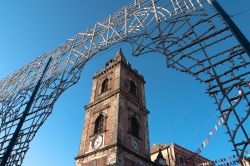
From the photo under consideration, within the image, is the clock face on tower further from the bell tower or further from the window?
the window

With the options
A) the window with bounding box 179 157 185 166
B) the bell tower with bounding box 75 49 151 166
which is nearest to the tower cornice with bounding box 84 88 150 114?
the bell tower with bounding box 75 49 151 166

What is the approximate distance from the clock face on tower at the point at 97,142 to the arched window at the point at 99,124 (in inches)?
33.5

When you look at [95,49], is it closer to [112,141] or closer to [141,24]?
[141,24]

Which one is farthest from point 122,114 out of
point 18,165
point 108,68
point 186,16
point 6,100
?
point 186,16

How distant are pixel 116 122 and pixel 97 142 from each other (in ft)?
7.70

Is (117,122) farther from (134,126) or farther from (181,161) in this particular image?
(181,161)

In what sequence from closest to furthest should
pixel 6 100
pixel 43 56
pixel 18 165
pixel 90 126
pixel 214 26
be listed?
pixel 214 26 < pixel 18 165 < pixel 6 100 < pixel 43 56 < pixel 90 126

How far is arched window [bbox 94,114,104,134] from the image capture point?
21.1 metres

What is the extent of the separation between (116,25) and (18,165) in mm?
7382

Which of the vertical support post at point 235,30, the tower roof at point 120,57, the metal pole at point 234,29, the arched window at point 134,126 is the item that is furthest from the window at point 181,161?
the metal pole at point 234,29

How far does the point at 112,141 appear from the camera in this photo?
18.5 m

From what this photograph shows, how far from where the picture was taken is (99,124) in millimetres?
21719

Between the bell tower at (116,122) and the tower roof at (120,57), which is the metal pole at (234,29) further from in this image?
the tower roof at (120,57)

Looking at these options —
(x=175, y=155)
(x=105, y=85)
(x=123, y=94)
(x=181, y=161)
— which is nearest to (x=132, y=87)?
(x=105, y=85)
